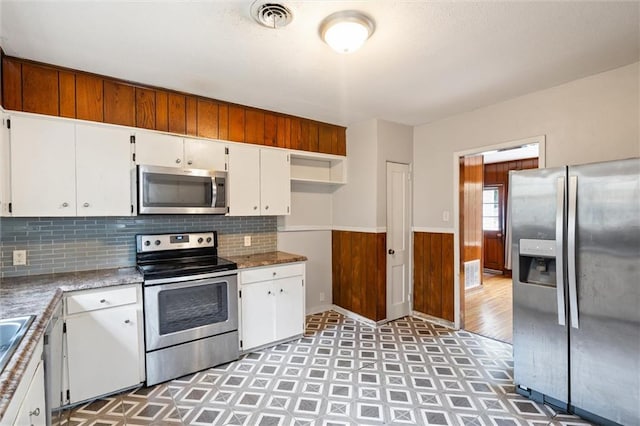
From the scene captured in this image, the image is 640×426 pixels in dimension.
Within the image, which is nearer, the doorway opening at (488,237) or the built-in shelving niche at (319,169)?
the doorway opening at (488,237)

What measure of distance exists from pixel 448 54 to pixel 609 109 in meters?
1.45

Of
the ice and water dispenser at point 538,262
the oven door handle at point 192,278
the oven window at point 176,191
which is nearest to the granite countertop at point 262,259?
the oven door handle at point 192,278

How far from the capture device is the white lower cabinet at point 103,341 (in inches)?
83.0

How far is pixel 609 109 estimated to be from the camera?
2.43m

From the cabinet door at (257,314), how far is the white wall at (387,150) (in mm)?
1505

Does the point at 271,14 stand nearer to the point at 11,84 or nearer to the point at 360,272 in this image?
the point at 11,84

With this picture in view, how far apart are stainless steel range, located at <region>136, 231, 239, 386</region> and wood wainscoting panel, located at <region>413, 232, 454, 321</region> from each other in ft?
7.67

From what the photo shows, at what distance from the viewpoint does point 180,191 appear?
2.67 m

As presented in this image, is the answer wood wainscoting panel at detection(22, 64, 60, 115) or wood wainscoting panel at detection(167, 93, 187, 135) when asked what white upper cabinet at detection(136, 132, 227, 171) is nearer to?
wood wainscoting panel at detection(167, 93, 187, 135)

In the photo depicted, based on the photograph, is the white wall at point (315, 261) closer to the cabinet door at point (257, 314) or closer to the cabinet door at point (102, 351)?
the cabinet door at point (257, 314)

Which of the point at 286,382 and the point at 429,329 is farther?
the point at 429,329

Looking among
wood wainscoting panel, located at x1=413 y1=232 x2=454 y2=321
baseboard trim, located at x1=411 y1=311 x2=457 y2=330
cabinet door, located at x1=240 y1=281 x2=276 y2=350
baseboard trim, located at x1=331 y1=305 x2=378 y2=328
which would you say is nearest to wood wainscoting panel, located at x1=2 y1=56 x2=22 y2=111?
cabinet door, located at x1=240 y1=281 x2=276 y2=350

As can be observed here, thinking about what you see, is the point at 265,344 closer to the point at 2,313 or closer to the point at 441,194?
the point at 2,313

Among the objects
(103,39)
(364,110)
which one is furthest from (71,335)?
(364,110)
